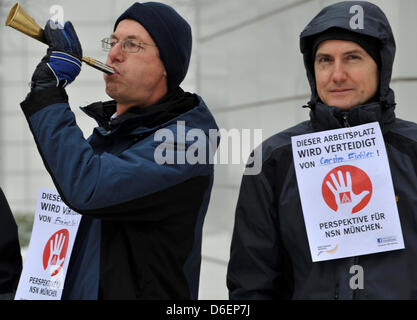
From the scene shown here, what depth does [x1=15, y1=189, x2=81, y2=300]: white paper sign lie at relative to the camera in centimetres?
185

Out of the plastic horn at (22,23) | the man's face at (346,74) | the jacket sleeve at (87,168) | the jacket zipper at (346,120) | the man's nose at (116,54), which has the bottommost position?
the jacket sleeve at (87,168)

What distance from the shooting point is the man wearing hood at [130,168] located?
67.6 inches

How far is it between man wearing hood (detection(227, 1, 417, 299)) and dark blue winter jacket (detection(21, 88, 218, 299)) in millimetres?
179

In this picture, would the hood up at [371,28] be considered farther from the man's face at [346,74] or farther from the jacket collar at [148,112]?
the jacket collar at [148,112]

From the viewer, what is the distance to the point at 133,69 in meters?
1.97

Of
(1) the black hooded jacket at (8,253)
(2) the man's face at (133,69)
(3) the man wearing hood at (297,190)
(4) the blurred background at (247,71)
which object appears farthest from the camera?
(4) the blurred background at (247,71)

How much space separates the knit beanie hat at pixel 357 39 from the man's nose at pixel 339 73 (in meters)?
0.08

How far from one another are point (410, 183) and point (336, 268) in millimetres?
348

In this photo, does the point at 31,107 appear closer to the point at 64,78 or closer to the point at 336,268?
the point at 64,78

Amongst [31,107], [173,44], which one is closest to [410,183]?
[173,44]

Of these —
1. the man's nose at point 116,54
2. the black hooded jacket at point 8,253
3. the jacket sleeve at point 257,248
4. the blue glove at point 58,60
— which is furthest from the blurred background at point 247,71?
the jacket sleeve at point 257,248

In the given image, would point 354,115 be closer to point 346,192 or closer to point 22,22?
point 346,192

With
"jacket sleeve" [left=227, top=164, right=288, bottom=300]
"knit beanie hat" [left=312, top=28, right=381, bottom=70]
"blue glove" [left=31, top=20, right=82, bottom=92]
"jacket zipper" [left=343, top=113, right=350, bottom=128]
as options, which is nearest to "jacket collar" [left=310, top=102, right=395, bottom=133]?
"jacket zipper" [left=343, top=113, right=350, bottom=128]

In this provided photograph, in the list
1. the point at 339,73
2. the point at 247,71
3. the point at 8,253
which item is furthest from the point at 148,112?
the point at 247,71
